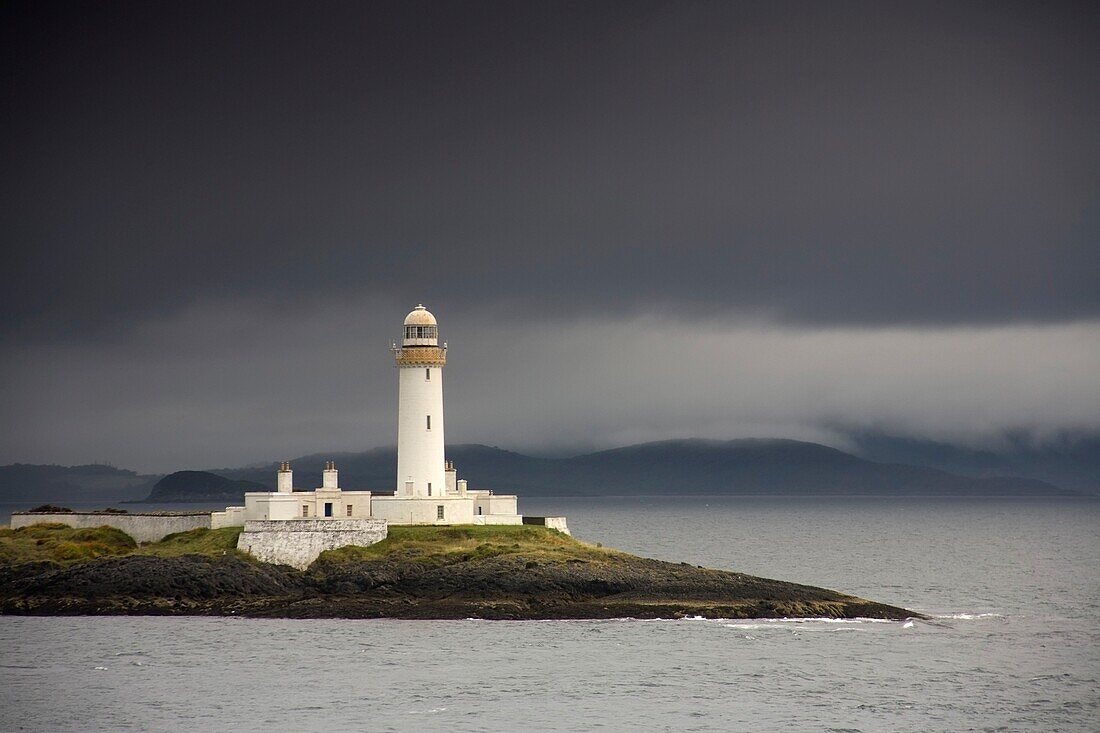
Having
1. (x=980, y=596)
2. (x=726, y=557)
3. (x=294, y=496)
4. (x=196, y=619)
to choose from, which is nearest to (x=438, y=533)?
(x=294, y=496)

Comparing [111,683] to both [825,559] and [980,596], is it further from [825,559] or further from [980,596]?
[825,559]

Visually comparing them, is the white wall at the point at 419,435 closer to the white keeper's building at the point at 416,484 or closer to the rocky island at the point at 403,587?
the white keeper's building at the point at 416,484

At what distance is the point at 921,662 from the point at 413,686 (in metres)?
18.4

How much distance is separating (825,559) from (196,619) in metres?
62.8

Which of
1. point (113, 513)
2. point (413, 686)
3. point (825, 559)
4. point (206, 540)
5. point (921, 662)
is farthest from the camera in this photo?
point (825, 559)

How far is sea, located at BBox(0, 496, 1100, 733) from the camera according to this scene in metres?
42.1

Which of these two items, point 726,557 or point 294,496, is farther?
point 726,557

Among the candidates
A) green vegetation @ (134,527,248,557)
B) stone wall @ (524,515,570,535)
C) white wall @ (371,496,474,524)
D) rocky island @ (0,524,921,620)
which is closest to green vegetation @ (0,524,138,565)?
rocky island @ (0,524,921,620)

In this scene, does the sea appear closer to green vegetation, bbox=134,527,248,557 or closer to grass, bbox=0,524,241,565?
green vegetation, bbox=134,527,248,557

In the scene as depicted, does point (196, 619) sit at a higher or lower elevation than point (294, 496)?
lower

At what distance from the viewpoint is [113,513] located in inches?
2896

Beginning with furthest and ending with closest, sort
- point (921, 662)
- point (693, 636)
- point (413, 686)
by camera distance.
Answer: point (693, 636), point (921, 662), point (413, 686)

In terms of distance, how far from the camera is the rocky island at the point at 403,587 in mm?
60688

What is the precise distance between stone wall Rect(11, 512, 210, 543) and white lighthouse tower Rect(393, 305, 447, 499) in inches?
399
